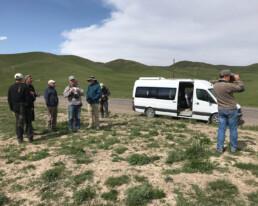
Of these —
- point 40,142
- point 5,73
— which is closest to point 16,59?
point 5,73

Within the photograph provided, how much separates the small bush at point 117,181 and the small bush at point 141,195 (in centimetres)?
33

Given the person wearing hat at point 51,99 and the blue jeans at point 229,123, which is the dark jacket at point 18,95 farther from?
the blue jeans at point 229,123

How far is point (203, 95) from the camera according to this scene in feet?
35.7

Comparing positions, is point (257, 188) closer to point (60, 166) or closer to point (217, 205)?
point (217, 205)

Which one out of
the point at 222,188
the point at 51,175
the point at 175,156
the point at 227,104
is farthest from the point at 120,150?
the point at 227,104

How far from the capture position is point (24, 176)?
457 centimetres

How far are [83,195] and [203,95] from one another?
8.99 metres

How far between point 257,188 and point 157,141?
10.9 ft

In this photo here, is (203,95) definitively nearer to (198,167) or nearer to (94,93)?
(94,93)

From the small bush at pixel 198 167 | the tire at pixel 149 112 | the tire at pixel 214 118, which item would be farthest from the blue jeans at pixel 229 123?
the tire at pixel 149 112

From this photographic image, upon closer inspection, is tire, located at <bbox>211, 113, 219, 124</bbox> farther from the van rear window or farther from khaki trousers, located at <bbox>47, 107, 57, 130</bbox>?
khaki trousers, located at <bbox>47, 107, 57, 130</bbox>

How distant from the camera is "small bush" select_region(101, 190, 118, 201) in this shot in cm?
370

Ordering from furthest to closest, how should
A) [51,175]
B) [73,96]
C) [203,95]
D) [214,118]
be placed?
[203,95] < [214,118] < [73,96] < [51,175]

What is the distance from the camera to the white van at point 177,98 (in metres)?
10.7
